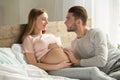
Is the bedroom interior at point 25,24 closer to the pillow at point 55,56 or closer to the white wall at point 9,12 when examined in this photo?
the white wall at point 9,12

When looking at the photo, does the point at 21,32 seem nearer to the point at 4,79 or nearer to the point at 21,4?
the point at 21,4

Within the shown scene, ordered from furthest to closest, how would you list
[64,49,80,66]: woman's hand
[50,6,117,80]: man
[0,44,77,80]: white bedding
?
[64,49,80,66]: woman's hand → [50,6,117,80]: man → [0,44,77,80]: white bedding

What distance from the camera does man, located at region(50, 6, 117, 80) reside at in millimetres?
1822

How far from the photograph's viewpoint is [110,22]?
3.01m

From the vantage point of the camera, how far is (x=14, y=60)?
185cm

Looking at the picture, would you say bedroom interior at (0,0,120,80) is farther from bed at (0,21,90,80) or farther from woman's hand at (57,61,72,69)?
woman's hand at (57,61,72,69)

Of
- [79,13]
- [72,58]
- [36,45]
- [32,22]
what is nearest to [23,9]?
[32,22]

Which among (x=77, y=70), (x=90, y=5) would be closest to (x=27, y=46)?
(x=77, y=70)

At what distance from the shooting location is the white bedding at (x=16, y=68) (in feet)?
5.05

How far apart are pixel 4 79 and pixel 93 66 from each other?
706 mm

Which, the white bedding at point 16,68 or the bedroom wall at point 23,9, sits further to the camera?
the bedroom wall at point 23,9

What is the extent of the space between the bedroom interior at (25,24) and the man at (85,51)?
16 cm

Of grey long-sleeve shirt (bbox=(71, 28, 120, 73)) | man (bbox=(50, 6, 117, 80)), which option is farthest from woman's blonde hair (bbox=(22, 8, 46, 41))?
grey long-sleeve shirt (bbox=(71, 28, 120, 73))

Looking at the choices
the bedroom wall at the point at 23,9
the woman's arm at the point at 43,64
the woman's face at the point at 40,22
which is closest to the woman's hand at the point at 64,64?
the woman's arm at the point at 43,64
